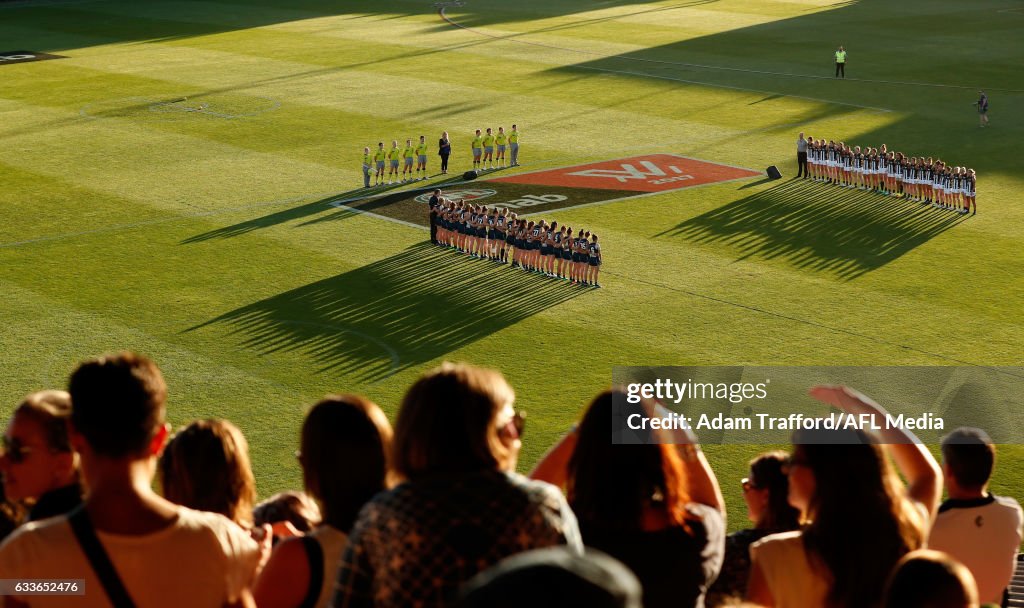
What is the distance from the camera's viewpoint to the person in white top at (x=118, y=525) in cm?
512

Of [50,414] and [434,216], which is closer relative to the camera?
[50,414]

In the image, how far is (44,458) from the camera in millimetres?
6305

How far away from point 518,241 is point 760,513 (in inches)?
760

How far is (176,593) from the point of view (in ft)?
17.3

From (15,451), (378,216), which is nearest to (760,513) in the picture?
(15,451)

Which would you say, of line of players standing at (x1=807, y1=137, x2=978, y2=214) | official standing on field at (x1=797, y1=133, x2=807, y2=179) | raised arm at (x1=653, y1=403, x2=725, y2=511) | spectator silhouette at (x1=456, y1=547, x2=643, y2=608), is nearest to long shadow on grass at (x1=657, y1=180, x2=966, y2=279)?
line of players standing at (x1=807, y1=137, x2=978, y2=214)

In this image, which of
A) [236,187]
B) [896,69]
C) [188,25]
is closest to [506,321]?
[236,187]

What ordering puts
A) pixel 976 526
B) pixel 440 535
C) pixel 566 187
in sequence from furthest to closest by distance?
1. pixel 566 187
2. pixel 976 526
3. pixel 440 535

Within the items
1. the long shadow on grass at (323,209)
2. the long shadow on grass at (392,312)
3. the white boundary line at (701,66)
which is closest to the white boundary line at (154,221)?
the long shadow on grass at (323,209)

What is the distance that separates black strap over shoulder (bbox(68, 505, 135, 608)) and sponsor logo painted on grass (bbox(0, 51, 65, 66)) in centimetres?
5294

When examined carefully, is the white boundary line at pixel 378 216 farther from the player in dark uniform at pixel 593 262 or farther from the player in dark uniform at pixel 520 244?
the player in dark uniform at pixel 593 262

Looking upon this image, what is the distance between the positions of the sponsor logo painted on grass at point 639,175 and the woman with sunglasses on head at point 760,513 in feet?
84.3

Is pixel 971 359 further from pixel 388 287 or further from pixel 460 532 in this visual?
pixel 460 532

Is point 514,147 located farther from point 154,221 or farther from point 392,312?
point 392,312
